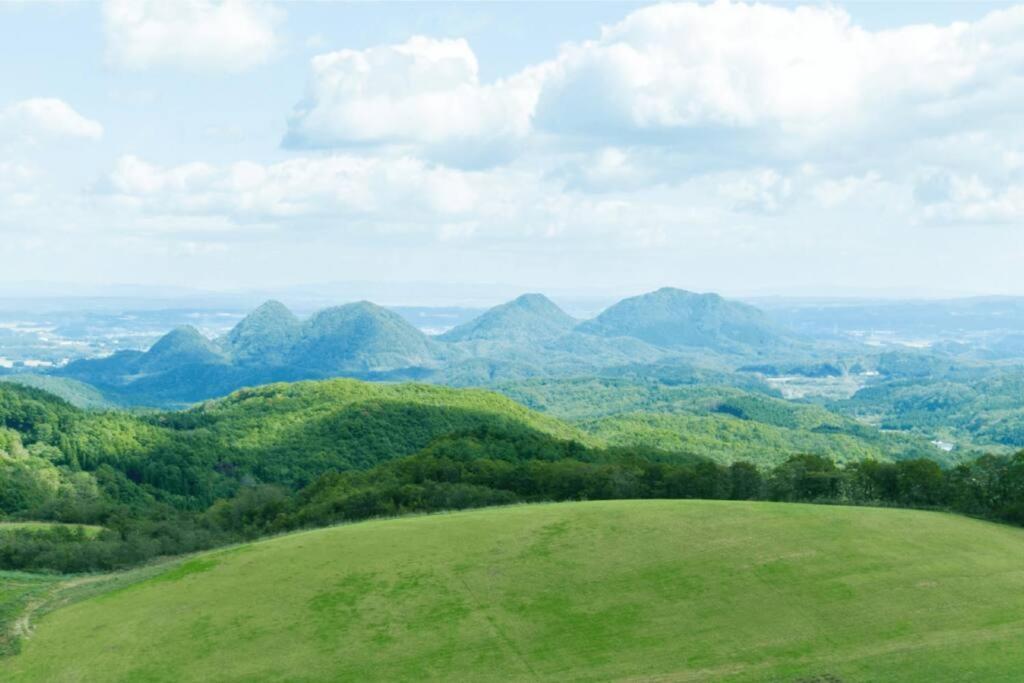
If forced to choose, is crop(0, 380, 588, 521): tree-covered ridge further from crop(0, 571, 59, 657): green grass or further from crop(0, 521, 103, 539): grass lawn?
crop(0, 571, 59, 657): green grass

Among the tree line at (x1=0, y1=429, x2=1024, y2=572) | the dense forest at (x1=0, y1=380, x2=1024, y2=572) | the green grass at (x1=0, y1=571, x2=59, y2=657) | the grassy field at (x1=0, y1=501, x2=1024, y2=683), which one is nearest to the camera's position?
the grassy field at (x1=0, y1=501, x2=1024, y2=683)

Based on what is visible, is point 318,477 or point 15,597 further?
point 318,477

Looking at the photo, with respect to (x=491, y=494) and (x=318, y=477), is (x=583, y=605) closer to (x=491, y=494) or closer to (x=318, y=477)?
(x=491, y=494)

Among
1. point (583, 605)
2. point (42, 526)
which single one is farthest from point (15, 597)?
point (42, 526)

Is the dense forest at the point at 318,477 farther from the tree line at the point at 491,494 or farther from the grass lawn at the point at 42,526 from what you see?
the grass lawn at the point at 42,526

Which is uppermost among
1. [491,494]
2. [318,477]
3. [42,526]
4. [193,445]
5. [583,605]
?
[583,605]

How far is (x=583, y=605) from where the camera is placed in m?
51.6

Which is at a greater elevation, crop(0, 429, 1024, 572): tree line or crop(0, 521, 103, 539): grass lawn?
crop(0, 429, 1024, 572): tree line

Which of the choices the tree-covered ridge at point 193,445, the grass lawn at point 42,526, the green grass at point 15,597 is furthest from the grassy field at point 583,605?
the tree-covered ridge at point 193,445

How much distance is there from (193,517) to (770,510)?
77678 mm

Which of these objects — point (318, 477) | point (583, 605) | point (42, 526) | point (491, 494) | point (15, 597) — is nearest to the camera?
point (583, 605)

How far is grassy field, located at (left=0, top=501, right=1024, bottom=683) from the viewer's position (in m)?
44.6

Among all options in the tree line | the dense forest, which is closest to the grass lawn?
the dense forest

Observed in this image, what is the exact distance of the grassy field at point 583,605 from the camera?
4456cm
